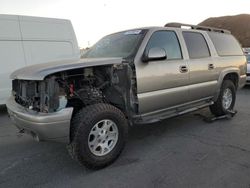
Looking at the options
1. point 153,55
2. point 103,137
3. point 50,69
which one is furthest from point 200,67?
point 50,69

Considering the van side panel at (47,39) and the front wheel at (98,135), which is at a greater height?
the van side panel at (47,39)

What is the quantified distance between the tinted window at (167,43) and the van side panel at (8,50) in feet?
13.4

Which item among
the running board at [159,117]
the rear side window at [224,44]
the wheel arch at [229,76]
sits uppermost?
the rear side window at [224,44]

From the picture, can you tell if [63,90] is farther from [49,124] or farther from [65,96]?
[49,124]

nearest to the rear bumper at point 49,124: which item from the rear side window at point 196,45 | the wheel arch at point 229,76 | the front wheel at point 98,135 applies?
the front wheel at point 98,135

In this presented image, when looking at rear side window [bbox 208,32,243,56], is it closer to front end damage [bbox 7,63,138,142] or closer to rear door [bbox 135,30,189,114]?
rear door [bbox 135,30,189,114]

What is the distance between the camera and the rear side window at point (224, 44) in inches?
231

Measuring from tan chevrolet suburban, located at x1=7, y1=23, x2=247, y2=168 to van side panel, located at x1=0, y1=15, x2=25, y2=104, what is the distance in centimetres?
277

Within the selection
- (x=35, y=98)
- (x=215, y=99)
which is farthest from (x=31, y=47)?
(x=215, y=99)

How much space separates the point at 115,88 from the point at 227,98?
3457 millimetres

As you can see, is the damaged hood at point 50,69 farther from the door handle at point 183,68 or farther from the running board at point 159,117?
the door handle at point 183,68

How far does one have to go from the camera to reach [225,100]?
6309mm

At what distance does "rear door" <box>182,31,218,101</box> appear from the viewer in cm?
509

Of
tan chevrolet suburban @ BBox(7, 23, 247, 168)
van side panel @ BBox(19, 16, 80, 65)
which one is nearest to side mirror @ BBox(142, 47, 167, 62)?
tan chevrolet suburban @ BBox(7, 23, 247, 168)
